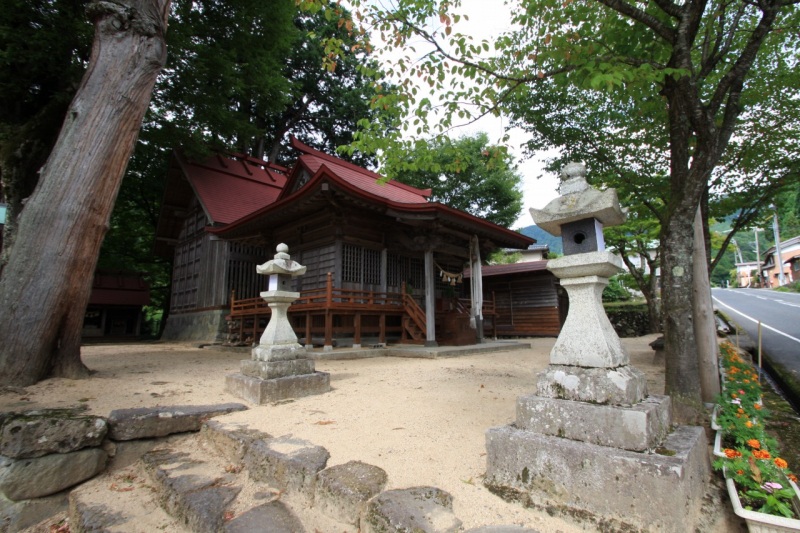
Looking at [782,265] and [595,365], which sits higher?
[782,265]

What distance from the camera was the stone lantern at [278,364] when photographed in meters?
4.60

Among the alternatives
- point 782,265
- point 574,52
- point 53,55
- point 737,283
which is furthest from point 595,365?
point 737,283

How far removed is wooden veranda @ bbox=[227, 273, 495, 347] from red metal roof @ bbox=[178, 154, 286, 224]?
4.38m

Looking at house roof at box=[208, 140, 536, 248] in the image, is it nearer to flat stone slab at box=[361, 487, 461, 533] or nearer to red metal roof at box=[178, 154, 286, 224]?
red metal roof at box=[178, 154, 286, 224]

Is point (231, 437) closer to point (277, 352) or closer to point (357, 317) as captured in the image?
point (277, 352)

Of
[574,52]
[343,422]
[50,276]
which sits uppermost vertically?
[574,52]

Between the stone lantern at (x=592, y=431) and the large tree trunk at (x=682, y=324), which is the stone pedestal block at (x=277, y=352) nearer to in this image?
the stone lantern at (x=592, y=431)

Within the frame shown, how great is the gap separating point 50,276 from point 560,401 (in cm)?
652

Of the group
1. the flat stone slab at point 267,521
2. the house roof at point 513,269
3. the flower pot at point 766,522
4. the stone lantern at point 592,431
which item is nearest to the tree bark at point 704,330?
the stone lantern at point 592,431

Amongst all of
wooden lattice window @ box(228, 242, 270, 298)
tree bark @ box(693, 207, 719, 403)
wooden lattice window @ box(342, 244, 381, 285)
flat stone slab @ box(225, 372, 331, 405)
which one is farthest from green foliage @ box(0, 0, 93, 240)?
tree bark @ box(693, 207, 719, 403)

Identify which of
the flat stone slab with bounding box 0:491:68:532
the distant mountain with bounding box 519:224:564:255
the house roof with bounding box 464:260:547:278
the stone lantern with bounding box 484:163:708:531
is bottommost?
the flat stone slab with bounding box 0:491:68:532

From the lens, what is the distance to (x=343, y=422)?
367 centimetres

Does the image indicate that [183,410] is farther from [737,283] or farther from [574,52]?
[737,283]

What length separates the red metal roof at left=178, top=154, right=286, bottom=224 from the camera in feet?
46.6
